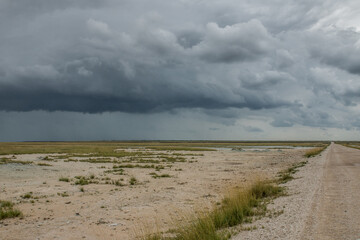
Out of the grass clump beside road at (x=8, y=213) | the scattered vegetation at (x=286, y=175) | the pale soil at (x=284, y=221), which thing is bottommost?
the scattered vegetation at (x=286, y=175)

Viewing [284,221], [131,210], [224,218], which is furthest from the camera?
[131,210]

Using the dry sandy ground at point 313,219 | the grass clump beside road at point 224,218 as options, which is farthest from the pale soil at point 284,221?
the grass clump beside road at point 224,218

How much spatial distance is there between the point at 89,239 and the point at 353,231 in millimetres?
8935

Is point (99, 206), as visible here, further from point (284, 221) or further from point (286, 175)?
point (286, 175)

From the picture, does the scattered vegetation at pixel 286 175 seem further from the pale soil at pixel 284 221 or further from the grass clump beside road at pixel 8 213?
the grass clump beside road at pixel 8 213

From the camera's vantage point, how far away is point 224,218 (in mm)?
10664

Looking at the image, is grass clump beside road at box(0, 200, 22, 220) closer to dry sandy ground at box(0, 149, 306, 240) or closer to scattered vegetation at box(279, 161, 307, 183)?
dry sandy ground at box(0, 149, 306, 240)

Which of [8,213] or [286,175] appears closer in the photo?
[8,213]

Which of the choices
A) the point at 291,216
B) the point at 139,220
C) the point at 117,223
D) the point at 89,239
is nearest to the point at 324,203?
the point at 291,216

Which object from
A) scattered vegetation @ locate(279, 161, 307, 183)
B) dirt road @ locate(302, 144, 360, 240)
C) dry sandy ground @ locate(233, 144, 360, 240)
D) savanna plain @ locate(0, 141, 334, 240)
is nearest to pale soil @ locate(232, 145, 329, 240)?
dry sandy ground @ locate(233, 144, 360, 240)

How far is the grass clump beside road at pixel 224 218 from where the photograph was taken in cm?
841

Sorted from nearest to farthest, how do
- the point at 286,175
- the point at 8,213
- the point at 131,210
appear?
the point at 8,213 < the point at 131,210 < the point at 286,175

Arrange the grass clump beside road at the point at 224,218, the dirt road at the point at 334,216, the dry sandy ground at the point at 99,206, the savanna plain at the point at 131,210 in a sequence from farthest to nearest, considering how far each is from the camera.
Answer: the dry sandy ground at the point at 99,206, the savanna plain at the point at 131,210, the grass clump beside road at the point at 224,218, the dirt road at the point at 334,216

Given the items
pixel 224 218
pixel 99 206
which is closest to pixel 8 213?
pixel 99 206
